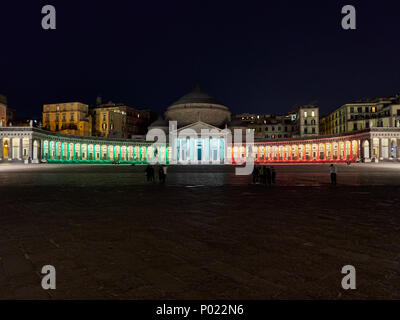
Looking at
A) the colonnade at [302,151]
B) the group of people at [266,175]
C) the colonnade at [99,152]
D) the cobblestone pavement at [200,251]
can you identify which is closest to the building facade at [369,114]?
the colonnade at [302,151]

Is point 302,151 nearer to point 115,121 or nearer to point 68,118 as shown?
point 115,121

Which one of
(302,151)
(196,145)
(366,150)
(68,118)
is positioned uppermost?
(68,118)

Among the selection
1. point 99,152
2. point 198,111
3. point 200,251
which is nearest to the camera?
point 200,251

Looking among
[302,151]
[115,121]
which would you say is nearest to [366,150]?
[302,151]

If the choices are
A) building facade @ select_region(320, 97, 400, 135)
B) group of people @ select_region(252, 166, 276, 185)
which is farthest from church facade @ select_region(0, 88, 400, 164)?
group of people @ select_region(252, 166, 276, 185)

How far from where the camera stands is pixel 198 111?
9825 cm

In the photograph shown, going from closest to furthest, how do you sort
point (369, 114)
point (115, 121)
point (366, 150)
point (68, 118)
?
point (366, 150)
point (68, 118)
point (369, 114)
point (115, 121)

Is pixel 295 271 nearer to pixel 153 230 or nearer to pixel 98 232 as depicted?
pixel 153 230

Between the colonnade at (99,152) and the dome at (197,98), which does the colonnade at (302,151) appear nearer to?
the dome at (197,98)

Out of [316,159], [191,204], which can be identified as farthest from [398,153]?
[191,204]

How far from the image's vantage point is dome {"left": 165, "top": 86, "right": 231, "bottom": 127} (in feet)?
324

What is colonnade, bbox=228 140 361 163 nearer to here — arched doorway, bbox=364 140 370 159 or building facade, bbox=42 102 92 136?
arched doorway, bbox=364 140 370 159
